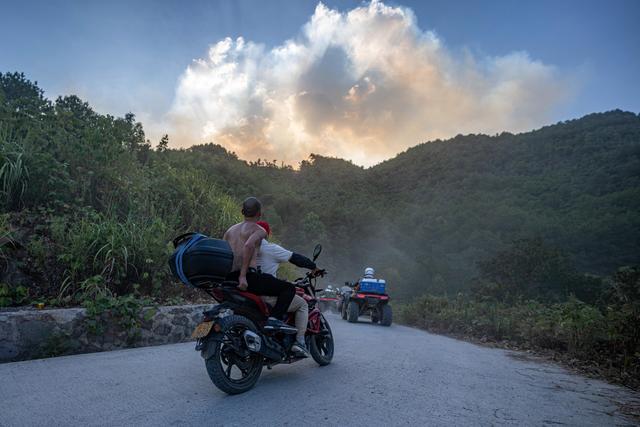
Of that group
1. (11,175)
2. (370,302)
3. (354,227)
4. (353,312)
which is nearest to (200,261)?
(11,175)

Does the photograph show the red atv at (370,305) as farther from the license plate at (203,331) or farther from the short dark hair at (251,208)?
the license plate at (203,331)

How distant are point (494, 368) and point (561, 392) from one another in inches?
51.0

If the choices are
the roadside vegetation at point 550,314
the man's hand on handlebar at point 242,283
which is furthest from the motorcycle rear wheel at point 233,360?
→ the roadside vegetation at point 550,314

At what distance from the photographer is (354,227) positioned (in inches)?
1393

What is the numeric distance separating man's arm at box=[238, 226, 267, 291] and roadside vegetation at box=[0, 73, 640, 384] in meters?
2.38

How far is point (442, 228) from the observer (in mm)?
36375

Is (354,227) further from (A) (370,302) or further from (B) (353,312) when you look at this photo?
(A) (370,302)

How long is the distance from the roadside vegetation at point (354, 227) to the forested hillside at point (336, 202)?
0.05 metres

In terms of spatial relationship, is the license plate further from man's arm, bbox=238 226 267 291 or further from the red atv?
the red atv

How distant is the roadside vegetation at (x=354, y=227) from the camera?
258 inches

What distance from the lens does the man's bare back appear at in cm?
432

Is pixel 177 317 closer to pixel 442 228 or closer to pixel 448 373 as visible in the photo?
pixel 448 373

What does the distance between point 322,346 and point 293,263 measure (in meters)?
1.44

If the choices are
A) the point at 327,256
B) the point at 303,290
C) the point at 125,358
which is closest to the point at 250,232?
the point at 303,290
